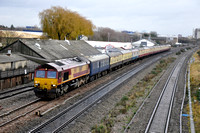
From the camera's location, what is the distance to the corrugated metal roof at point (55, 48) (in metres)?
34.4

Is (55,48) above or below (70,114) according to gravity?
above

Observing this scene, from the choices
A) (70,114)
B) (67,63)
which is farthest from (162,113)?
(67,63)

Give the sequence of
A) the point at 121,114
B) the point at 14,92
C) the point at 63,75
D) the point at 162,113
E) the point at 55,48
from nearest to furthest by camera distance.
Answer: the point at 121,114 < the point at 162,113 < the point at 63,75 < the point at 14,92 < the point at 55,48

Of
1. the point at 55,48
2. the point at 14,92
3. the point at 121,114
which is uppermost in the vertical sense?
the point at 55,48

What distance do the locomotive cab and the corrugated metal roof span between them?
13410 mm

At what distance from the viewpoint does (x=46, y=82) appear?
19578 millimetres

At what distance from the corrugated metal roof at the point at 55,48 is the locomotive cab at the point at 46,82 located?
13410 millimetres

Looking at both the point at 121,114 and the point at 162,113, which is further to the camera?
the point at 162,113

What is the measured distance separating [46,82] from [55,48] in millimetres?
21320

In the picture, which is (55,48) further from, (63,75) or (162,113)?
(162,113)

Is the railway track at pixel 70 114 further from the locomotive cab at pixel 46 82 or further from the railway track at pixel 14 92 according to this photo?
the railway track at pixel 14 92

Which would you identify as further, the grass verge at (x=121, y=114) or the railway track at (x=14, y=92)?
the railway track at (x=14, y=92)

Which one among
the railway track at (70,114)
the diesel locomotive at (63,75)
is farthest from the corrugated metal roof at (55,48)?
the railway track at (70,114)

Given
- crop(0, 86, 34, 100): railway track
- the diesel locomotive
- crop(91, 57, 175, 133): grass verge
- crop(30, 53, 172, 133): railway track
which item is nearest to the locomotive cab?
the diesel locomotive
